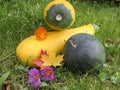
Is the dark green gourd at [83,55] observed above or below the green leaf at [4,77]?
above

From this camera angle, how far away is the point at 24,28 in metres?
3.51

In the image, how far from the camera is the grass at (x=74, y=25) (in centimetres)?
282

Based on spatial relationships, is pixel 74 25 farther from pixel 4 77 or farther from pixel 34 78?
pixel 4 77

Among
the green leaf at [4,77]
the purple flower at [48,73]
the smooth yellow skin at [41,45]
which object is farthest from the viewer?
the smooth yellow skin at [41,45]

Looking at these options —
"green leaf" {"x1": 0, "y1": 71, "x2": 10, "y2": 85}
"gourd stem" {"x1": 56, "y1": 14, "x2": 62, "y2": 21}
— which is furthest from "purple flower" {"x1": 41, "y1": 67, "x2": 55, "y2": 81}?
"gourd stem" {"x1": 56, "y1": 14, "x2": 62, "y2": 21}

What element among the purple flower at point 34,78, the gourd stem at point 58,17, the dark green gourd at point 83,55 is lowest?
the purple flower at point 34,78

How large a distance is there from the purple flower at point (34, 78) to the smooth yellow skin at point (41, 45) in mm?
182

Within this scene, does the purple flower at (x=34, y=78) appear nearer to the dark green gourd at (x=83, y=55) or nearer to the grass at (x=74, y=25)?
the grass at (x=74, y=25)

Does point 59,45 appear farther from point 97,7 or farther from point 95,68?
point 97,7

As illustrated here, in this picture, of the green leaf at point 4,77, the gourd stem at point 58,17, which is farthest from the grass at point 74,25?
the gourd stem at point 58,17

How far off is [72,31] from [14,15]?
0.81 meters

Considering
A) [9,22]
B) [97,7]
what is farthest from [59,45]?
[97,7]

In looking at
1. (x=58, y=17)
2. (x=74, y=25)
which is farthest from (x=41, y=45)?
(x=74, y=25)

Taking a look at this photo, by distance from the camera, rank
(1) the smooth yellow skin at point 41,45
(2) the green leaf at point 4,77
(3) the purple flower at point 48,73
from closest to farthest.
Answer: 1. (2) the green leaf at point 4,77
2. (3) the purple flower at point 48,73
3. (1) the smooth yellow skin at point 41,45
